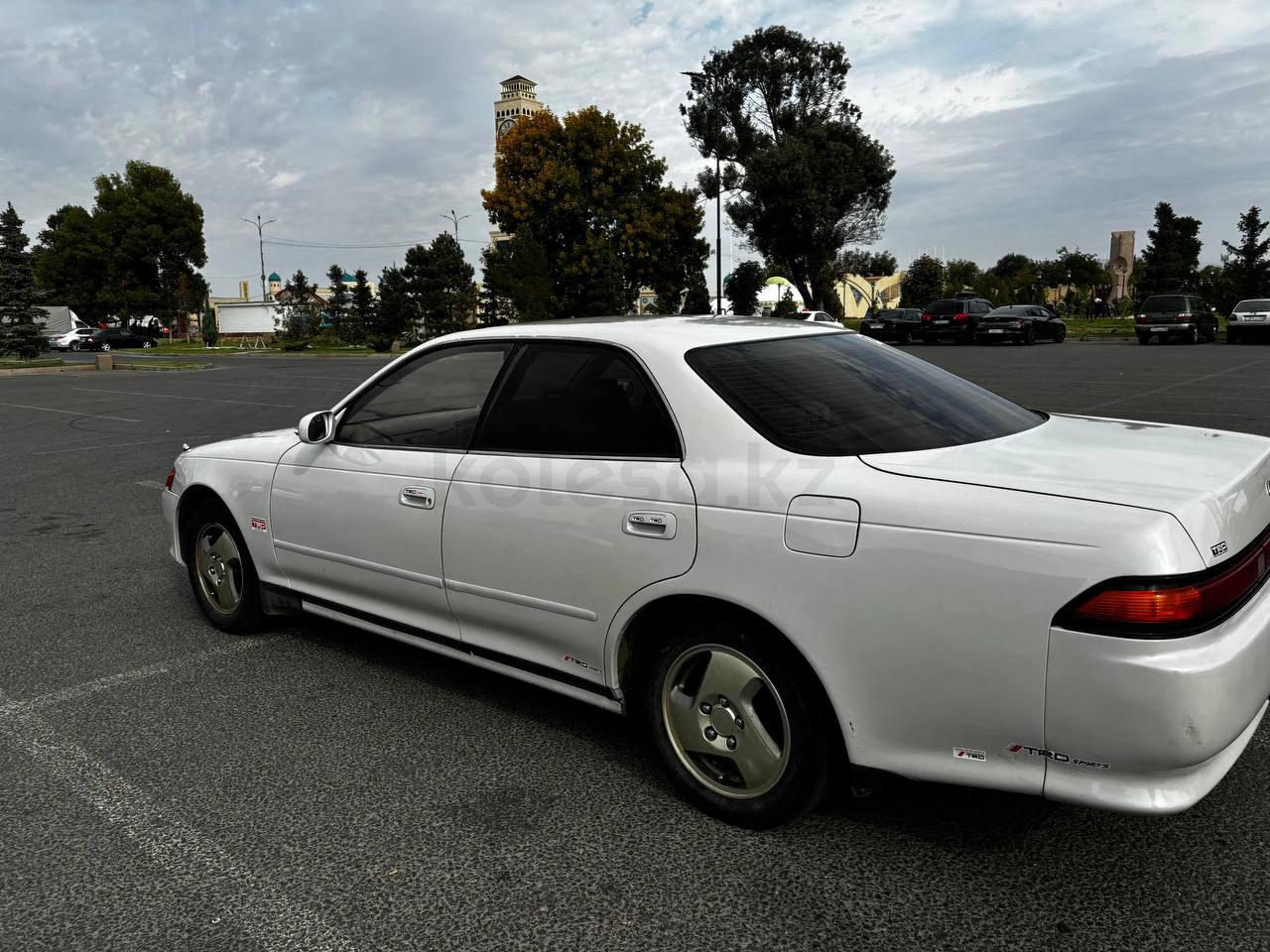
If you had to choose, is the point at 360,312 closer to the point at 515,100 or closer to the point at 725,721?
the point at 725,721

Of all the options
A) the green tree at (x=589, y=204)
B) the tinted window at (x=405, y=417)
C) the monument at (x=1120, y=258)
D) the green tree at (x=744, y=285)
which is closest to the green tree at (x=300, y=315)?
the green tree at (x=589, y=204)

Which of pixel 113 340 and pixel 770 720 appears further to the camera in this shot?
pixel 113 340

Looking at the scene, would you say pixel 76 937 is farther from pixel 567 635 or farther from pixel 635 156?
pixel 635 156

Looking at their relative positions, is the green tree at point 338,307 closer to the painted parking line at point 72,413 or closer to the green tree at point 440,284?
the green tree at point 440,284

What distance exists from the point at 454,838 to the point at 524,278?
134ft

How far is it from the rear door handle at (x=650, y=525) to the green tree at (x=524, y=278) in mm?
38669

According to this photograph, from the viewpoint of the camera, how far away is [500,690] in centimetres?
394

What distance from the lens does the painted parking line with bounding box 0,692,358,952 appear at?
2.40 m

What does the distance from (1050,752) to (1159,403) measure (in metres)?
13.4

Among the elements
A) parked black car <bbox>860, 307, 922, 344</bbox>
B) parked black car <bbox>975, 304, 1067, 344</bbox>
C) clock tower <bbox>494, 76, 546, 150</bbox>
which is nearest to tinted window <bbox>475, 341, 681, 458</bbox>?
parked black car <bbox>975, 304, 1067, 344</bbox>

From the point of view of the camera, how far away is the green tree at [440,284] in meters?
47.2

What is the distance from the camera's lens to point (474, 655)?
3504 millimetres

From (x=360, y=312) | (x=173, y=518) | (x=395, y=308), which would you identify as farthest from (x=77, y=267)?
(x=173, y=518)

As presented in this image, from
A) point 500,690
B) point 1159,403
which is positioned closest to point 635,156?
point 1159,403
